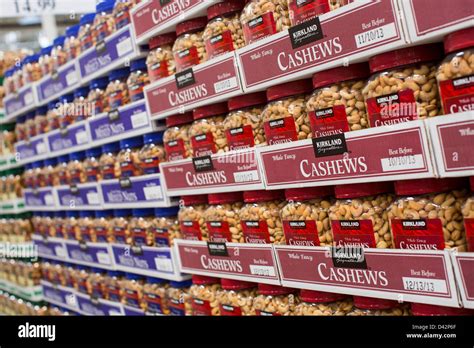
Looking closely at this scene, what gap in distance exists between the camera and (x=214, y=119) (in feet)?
6.97

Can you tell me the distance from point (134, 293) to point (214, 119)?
107 centimetres

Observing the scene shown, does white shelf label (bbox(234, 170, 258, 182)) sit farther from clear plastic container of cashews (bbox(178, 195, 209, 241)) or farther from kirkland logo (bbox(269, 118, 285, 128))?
clear plastic container of cashews (bbox(178, 195, 209, 241))

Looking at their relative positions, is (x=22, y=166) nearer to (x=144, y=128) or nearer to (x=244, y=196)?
(x=144, y=128)

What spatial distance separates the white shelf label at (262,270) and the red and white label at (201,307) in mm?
317

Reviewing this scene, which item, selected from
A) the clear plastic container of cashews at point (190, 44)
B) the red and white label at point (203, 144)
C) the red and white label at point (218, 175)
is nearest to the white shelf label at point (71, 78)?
the red and white label at point (218, 175)

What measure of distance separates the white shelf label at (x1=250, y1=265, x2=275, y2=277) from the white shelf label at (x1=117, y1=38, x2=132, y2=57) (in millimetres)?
1107

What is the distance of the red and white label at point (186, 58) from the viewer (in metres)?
2.13

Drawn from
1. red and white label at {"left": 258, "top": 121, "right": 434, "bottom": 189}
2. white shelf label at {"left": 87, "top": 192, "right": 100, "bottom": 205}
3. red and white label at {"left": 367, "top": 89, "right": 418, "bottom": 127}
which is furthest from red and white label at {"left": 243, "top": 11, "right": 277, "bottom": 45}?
white shelf label at {"left": 87, "top": 192, "right": 100, "bottom": 205}

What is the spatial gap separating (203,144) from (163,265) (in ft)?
2.07

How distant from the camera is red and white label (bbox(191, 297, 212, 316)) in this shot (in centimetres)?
220

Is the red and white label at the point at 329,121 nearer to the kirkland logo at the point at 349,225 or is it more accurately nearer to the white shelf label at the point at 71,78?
the kirkland logo at the point at 349,225

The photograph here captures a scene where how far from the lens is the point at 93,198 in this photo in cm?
312

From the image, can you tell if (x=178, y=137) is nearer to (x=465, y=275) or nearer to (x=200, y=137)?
(x=200, y=137)

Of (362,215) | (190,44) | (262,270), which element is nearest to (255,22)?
(190,44)
